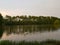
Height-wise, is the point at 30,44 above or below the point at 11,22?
above

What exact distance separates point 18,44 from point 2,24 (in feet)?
128

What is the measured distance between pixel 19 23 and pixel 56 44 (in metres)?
35.3

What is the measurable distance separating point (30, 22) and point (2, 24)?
8620 mm

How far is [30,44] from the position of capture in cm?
1191

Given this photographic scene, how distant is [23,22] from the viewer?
4688 cm

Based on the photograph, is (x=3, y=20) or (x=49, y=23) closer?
(x=49, y=23)

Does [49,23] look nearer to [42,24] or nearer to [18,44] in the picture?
[42,24]

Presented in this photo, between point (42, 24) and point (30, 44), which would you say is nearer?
point (30, 44)

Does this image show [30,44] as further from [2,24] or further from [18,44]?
[2,24]

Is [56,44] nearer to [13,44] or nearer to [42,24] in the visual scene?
[13,44]

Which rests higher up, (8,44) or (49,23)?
(8,44)

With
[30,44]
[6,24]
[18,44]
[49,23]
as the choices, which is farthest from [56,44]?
[6,24]

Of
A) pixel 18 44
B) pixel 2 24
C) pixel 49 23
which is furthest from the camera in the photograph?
pixel 2 24

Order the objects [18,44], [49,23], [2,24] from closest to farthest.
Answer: [18,44] → [49,23] → [2,24]
